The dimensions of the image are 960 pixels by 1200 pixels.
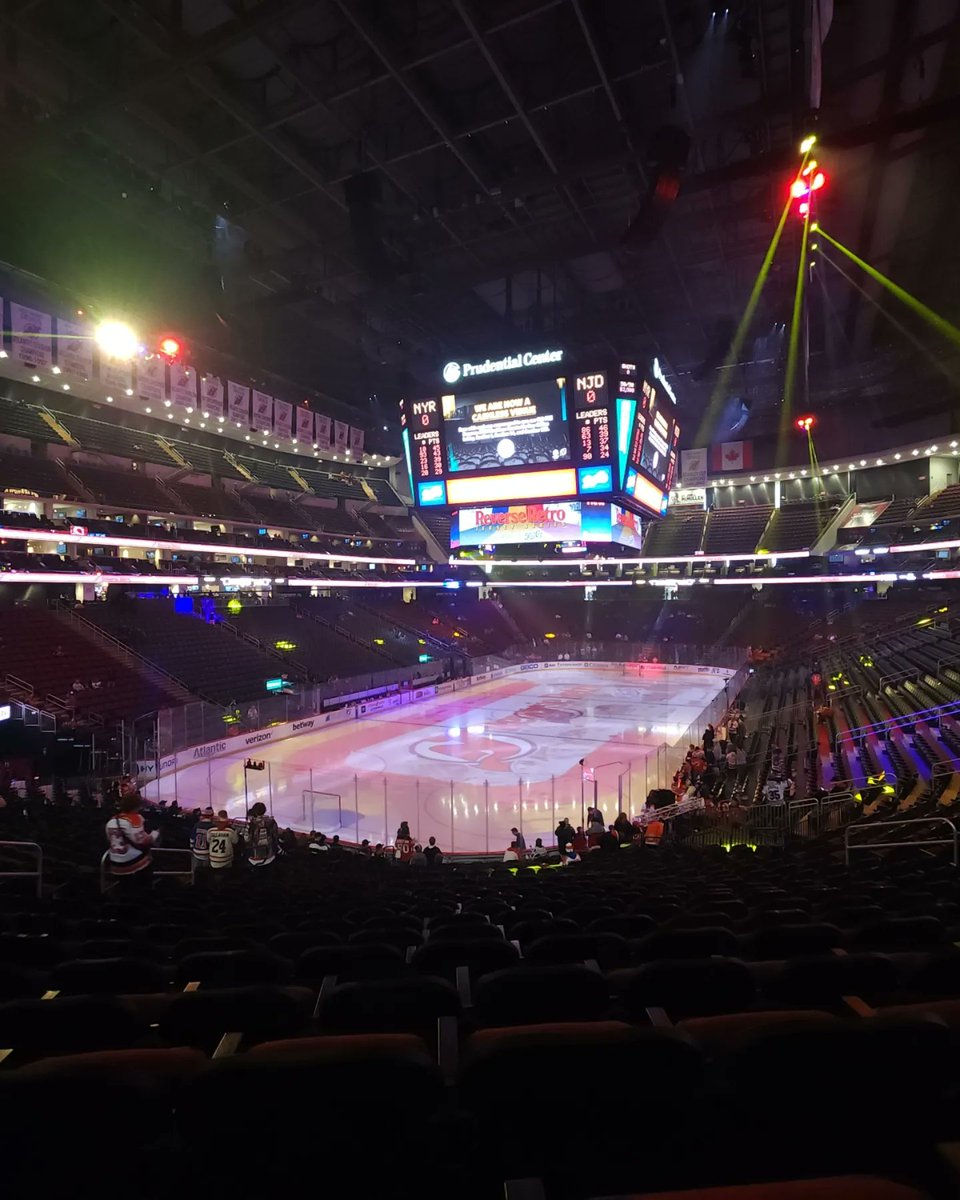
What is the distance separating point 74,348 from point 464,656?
2560 centimetres

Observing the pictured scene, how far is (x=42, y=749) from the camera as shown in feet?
53.1

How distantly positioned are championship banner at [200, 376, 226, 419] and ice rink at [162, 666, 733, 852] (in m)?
14.9

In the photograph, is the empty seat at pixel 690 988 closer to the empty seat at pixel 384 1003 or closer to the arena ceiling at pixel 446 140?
the empty seat at pixel 384 1003

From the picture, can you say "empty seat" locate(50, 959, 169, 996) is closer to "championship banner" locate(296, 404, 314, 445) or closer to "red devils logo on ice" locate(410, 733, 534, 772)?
"red devils logo on ice" locate(410, 733, 534, 772)

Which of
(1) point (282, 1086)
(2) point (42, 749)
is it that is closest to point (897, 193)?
(1) point (282, 1086)

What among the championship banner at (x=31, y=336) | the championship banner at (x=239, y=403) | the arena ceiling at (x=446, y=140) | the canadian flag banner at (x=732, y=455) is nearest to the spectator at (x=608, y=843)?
the arena ceiling at (x=446, y=140)

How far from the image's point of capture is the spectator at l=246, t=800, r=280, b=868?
35.6 feet

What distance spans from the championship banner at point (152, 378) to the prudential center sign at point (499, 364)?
13.9m

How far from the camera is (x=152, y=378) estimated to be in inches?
990

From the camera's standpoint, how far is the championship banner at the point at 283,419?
31.8 metres

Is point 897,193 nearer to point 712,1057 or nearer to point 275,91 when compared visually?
point 275,91

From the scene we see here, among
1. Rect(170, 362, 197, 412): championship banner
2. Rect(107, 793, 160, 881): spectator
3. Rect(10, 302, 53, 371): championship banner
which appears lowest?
Rect(107, 793, 160, 881): spectator

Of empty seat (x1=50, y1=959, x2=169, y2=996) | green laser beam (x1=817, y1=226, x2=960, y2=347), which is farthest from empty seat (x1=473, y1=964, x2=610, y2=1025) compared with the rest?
green laser beam (x1=817, y1=226, x2=960, y2=347)

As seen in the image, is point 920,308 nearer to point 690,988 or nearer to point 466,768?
point 466,768
